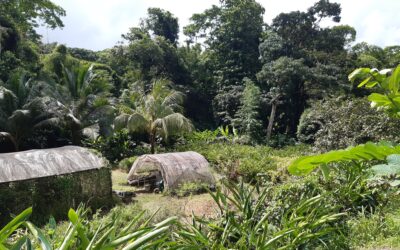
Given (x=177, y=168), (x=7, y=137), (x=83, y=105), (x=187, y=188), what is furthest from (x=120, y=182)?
(x=7, y=137)

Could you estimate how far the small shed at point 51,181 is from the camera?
8.55m

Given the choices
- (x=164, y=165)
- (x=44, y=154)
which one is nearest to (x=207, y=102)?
(x=164, y=165)

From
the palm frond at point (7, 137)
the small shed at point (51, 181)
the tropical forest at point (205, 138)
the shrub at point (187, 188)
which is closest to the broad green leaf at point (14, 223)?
the tropical forest at point (205, 138)

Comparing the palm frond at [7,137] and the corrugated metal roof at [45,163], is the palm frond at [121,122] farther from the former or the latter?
the corrugated metal roof at [45,163]

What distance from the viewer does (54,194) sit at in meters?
9.19

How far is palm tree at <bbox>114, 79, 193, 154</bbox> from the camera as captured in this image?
16125 millimetres

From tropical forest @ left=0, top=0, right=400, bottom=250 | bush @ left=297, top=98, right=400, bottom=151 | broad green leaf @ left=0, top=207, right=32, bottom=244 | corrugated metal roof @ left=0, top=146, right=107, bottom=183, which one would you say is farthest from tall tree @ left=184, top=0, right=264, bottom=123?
broad green leaf @ left=0, top=207, right=32, bottom=244

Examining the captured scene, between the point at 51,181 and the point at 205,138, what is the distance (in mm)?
11199

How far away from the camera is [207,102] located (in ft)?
85.5

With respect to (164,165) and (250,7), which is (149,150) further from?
(250,7)

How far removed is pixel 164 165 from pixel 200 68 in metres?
16.0

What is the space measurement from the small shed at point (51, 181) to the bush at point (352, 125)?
7296 mm

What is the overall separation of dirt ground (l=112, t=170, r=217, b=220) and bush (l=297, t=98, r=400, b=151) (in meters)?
4.59

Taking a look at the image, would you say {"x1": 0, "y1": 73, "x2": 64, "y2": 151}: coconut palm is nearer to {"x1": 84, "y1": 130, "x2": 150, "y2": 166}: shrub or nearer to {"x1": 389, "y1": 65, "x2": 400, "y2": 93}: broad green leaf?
{"x1": 84, "y1": 130, "x2": 150, "y2": 166}: shrub
